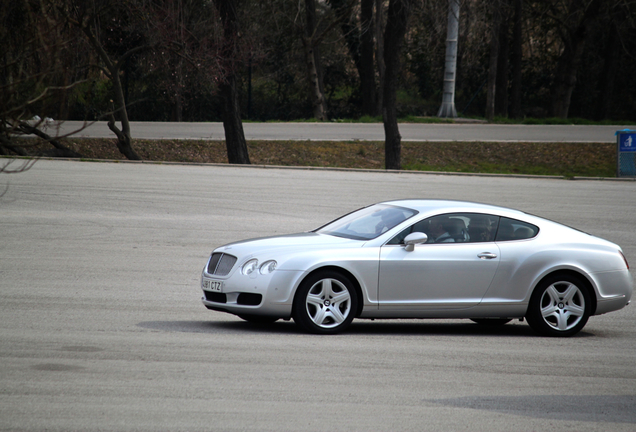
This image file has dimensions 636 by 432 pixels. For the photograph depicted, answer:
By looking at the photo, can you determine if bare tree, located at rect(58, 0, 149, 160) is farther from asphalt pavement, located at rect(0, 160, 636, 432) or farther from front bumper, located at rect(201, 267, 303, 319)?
front bumper, located at rect(201, 267, 303, 319)

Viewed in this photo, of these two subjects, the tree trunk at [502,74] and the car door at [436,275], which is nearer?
the car door at [436,275]

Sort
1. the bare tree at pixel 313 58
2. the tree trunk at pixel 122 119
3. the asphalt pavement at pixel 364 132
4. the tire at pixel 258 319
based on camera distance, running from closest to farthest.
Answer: the tire at pixel 258 319 < the tree trunk at pixel 122 119 < the asphalt pavement at pixel 364 132 < the bare tree at pixel 313 58

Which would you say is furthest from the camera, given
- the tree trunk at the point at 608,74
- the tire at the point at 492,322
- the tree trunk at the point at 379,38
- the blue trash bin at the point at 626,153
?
the tree trunk at the point at 608,74

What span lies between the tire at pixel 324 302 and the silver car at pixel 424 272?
0.03ft

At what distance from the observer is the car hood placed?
27.8ft

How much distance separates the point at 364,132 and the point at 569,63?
1512 cm

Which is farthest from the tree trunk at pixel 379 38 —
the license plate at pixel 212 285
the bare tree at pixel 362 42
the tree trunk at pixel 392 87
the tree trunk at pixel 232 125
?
the license plate at pixel 212 285

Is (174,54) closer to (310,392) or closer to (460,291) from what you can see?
(460,291)

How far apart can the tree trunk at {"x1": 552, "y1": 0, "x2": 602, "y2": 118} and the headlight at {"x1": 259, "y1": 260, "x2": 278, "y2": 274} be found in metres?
35.6

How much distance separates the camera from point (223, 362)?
699cm

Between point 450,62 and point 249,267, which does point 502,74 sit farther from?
point 249,267

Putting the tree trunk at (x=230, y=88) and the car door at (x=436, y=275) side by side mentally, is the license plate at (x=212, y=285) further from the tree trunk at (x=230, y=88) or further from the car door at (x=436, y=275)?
the tree trunk at (x=230, y=88)

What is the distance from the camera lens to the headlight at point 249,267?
8352mm

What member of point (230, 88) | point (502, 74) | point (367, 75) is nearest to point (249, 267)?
point (230, 88)
